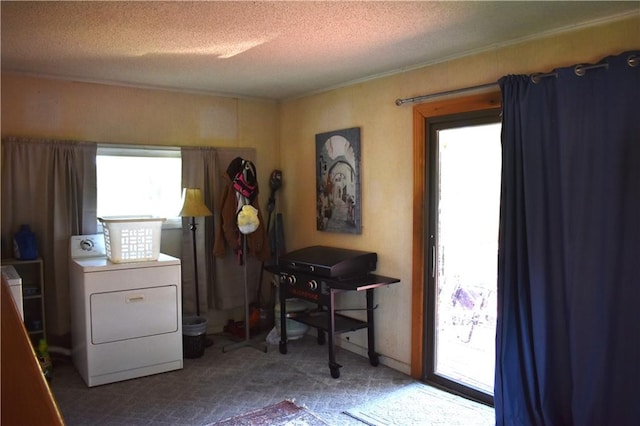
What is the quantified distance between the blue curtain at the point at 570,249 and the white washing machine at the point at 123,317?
234 cm

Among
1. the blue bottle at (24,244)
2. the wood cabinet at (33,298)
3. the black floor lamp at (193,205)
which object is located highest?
the black floor lamp at (193,205)

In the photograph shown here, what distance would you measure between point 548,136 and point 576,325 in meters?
0.99

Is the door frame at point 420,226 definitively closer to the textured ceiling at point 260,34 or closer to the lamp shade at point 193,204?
the textured ceiling at point 260,34

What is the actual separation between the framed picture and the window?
1295 mm

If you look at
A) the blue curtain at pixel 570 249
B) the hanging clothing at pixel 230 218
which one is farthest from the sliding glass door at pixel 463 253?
the hanging clothing at pixel 230 218

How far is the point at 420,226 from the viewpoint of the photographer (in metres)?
3.54

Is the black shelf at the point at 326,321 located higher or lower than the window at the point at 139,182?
lower

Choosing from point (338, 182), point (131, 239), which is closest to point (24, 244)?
point (131, 239)

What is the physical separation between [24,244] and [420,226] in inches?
114

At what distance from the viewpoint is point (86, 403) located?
3.21 m

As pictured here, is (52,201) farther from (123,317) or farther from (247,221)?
(247,221)

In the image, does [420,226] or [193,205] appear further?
[193,205]

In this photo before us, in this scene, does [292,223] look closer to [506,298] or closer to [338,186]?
[338,186]

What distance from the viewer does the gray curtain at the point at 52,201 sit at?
12.3ft
